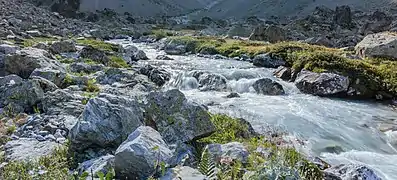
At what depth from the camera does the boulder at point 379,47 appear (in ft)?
75.0

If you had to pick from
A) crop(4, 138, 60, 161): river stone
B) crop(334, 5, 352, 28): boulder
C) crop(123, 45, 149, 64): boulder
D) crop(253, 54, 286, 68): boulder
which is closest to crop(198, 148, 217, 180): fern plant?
crop(4, 138, 60, 161): river stone

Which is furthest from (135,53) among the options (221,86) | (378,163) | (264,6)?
(264,6)

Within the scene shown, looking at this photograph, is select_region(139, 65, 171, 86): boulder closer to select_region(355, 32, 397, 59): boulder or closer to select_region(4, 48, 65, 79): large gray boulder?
select_region(4, 48, 65, 79): large gray boulder

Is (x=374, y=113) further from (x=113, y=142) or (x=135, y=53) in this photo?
(x=135, y=53)

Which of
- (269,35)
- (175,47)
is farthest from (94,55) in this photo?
(269,35)

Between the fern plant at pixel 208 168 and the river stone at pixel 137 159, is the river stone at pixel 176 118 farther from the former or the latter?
the river stone at pixel 137 159

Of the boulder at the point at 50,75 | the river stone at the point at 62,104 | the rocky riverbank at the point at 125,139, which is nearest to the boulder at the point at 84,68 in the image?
the rocky riverbank at the point at 125,139

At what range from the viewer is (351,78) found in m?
19.3

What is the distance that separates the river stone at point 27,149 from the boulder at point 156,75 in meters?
13.0

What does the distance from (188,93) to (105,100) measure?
1204cm

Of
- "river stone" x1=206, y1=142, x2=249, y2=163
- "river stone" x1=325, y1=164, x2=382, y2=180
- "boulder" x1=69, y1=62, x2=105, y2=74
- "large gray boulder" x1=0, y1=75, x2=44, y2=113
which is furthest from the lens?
"boulder" x1=69, y1=62, x2=105, y2=74

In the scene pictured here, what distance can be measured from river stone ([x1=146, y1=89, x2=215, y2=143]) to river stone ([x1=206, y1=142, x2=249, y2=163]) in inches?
35.1

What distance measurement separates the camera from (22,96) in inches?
395

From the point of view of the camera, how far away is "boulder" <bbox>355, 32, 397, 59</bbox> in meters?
22.9
